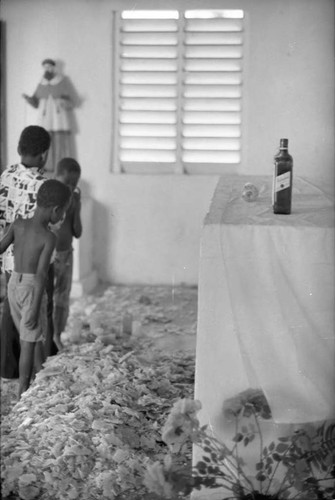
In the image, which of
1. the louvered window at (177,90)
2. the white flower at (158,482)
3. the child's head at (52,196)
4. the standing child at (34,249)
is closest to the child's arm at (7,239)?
the standing child at (34,249)

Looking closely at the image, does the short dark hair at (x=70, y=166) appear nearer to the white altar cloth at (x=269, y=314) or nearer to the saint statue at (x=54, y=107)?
the saint statue at (x=54, y=107)

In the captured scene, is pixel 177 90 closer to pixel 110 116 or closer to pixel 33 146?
pixel 110 116

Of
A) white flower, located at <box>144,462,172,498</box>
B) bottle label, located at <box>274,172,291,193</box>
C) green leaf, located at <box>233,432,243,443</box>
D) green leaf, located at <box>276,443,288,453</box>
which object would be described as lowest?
white flower, located at <box>144,462,172,498</box>

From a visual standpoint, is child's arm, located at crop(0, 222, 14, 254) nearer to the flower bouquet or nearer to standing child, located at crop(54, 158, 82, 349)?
standing child, located at crop(54, 158, 82, 349)

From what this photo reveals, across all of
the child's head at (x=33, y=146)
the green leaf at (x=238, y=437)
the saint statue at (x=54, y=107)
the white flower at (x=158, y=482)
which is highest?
the saint statue at (x=54, y=107)

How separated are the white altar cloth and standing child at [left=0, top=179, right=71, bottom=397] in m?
0.53

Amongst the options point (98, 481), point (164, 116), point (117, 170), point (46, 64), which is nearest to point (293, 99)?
point (164, 116)

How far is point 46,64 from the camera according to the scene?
2.09m

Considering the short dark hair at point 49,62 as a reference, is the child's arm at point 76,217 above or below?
below

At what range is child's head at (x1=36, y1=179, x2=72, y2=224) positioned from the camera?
7.14 ft

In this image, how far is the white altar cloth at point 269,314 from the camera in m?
1.85

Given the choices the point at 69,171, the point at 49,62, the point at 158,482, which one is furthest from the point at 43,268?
the point at 158,482

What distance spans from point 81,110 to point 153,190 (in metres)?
0.29

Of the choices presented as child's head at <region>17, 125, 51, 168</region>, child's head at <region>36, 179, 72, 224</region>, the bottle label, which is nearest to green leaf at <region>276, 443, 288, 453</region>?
the bottle label
